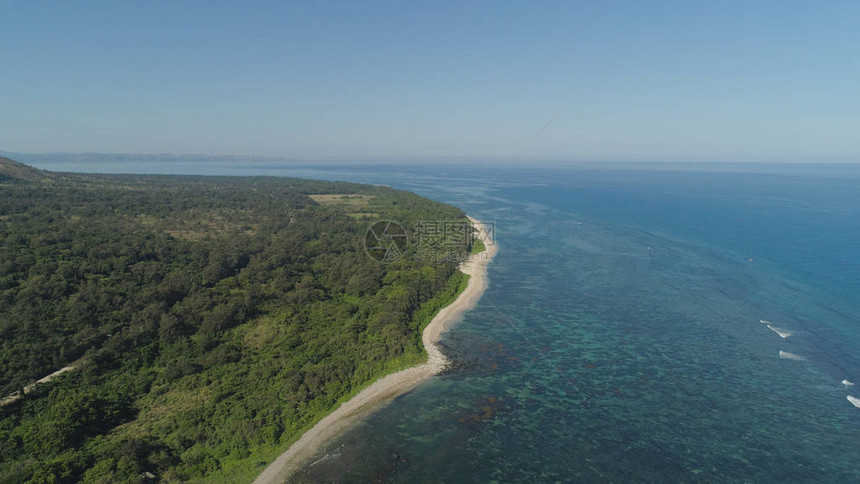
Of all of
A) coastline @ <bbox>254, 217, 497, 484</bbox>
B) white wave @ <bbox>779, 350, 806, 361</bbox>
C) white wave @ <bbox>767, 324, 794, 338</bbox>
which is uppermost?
white wave @ <bbox>767, 324, 794, 338</bbox>

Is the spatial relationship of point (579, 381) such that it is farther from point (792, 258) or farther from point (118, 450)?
point (792, 258)

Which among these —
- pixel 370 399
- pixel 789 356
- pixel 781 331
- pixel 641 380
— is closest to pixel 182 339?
pixel 370 399

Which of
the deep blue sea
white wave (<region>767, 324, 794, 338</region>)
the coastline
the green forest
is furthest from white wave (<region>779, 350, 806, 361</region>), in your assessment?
the green forest

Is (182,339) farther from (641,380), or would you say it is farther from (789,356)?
(789,356)

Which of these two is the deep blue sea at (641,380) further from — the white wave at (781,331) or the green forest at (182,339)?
the green forest at (182,339)

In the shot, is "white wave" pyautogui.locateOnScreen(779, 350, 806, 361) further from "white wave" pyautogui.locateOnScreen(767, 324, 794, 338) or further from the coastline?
the coastline

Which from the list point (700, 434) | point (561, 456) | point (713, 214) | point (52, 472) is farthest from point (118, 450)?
point (713, 214)
